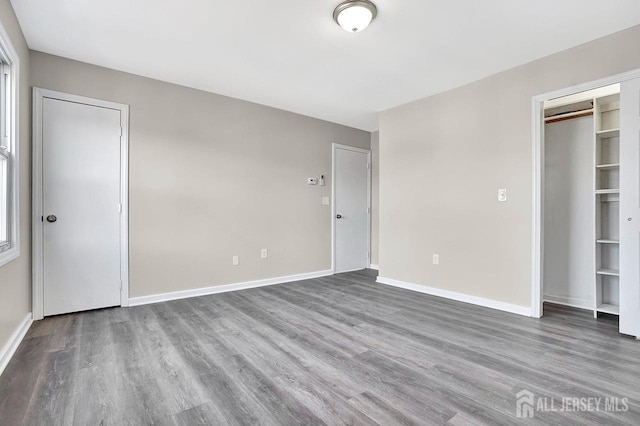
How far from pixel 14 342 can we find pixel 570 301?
16.6ft

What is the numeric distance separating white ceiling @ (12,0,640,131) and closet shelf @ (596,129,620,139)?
868mm

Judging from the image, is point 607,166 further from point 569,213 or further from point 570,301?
point 570,301

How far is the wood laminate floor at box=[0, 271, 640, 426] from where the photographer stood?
1.54 metres

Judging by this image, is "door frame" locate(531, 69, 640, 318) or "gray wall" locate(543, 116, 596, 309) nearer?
"door frame" locate(531, 69, 640, 318)

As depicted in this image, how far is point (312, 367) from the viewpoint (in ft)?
6.56

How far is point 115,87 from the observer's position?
10.5 ft

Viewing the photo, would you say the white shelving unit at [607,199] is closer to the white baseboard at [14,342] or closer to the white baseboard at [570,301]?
the white baseboard at [570,301]

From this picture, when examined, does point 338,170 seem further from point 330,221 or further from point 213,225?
point 213,225

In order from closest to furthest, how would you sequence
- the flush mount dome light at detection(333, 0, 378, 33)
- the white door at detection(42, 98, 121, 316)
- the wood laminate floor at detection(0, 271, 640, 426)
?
the wood laminate floor at detection(0, 271, 640, 426) → the flush mount dome light at detection(333, 0, 378, 33) → the white door at detection(42, 98, 121, 316)

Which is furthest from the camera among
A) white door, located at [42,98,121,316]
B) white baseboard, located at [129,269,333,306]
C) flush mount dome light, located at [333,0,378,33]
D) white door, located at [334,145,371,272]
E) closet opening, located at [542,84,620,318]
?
white door, located at [334,145,371,272]

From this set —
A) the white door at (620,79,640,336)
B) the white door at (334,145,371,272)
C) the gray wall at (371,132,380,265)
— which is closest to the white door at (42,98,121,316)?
the white door at (334,145,371,272)

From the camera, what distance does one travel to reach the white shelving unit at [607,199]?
3.00 m

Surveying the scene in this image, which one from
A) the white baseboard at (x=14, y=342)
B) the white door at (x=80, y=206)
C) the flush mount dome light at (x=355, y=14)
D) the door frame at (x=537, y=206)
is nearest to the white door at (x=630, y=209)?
the door frame at (x=537, y=206)

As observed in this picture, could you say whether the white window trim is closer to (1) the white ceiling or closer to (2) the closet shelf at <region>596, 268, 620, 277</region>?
(1) the white ceiling
